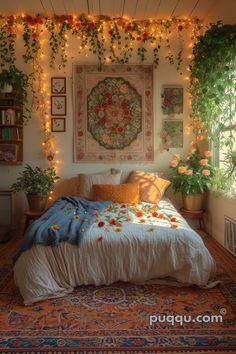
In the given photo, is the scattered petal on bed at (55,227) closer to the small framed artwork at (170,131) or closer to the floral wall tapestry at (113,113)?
the floral wall tapestry at (113,113)

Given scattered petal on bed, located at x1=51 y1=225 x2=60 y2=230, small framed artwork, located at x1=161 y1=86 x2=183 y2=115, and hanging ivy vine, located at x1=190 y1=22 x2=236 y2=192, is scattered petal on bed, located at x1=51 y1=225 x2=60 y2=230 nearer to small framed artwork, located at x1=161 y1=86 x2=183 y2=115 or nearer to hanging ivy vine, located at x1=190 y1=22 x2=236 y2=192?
hanging ivy vine, located at x1=190 y1=22 x2=236 y2=192

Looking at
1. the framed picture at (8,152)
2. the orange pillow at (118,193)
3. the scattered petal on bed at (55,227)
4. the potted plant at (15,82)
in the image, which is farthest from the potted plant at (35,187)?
the scattered petal on bed at (55,227)

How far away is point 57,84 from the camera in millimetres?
3895

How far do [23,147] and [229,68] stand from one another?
2.91 metres

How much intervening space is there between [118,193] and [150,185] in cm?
48

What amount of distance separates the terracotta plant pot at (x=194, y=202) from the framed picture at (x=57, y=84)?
240cm

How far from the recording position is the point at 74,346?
1.59 metres

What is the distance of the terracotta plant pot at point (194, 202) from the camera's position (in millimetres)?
3574

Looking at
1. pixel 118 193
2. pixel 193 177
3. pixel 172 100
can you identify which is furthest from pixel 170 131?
pixel 118 193

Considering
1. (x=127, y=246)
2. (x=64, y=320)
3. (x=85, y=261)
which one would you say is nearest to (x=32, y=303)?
(x=64, y=320)

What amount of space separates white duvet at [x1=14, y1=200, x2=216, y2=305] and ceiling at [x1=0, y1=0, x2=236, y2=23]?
8.89 feet

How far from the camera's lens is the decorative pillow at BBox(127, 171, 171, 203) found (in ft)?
11.5

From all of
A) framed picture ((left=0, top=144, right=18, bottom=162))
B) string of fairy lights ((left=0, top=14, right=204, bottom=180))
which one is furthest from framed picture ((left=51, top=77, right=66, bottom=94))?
framed picture ((left=0, top=144, right=18, bottom=162))

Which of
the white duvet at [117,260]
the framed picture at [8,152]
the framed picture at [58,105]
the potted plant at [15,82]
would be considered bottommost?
the white duvet at [117,260]
